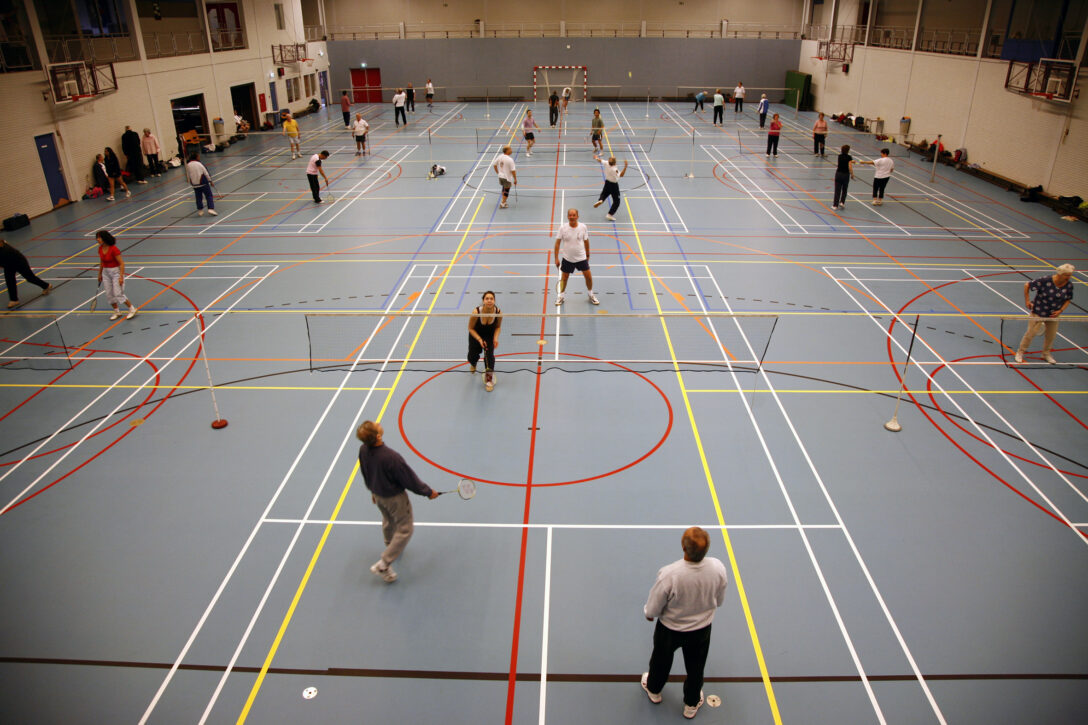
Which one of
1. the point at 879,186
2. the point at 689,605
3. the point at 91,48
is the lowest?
the point at 689,605

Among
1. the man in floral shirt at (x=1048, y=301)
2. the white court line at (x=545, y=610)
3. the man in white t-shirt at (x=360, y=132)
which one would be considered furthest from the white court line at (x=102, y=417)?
the man in white t-shirt at (x=360, y=132)

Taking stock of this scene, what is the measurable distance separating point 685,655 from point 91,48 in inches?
1079

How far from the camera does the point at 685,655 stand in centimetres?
530

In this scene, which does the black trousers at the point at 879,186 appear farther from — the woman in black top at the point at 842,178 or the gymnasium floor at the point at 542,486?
the gymnasium floor at the point at 542,486

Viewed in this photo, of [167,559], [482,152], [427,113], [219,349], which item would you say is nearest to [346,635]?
[167,559]

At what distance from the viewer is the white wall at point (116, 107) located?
763 inches

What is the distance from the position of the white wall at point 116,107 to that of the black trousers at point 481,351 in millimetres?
17296

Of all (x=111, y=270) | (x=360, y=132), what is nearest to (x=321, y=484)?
(x=111, y=270)

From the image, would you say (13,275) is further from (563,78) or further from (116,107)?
(563,78)

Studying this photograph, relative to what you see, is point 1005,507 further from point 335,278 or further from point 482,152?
point 482,152

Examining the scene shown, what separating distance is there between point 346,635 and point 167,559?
2502 millimetres

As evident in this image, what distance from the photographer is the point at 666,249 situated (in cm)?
1658

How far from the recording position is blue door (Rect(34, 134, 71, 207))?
2034cm

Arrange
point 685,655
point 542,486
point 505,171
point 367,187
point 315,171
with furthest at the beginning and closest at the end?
1. point 367,187
2. point 315,171
3. point 505,171
4. point 542,486
5. point 685,655
